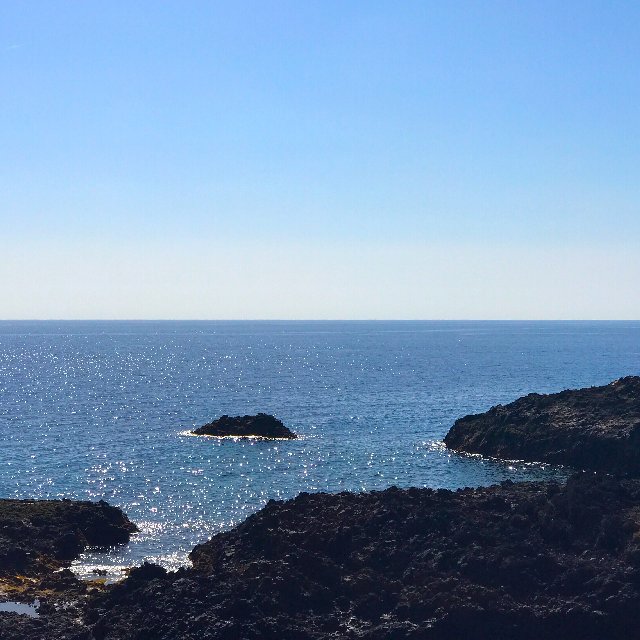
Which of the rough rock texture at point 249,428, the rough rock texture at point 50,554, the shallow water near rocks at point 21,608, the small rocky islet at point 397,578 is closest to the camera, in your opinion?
the small rocky islet at point 397,578

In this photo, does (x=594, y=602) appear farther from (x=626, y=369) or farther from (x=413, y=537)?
(x=626, y=369)

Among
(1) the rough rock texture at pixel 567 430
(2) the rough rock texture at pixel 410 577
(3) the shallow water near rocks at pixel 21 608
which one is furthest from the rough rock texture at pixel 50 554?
(1) the rough rock texture at pixel 567 430

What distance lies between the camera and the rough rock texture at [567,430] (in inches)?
3061

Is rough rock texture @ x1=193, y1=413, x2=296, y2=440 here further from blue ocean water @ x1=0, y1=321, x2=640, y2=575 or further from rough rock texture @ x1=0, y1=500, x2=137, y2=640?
rough rock texture @ x1=0, y1=500, x2=137, y2=640

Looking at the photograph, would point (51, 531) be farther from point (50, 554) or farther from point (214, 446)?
point (214, 446)

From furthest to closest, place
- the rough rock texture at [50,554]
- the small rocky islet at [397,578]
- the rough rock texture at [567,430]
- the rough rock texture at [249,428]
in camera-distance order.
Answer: the rough rock texture at [249,428] → the rough rock texture at [567,430] → the rough rock texture at [50,554] → the small rocky islet at [397,578]

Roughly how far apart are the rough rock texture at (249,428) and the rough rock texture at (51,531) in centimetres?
3920

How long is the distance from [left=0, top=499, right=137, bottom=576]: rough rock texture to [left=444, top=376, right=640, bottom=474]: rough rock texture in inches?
1683

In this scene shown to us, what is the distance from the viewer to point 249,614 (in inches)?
1528

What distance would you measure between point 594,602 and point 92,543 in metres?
31.8

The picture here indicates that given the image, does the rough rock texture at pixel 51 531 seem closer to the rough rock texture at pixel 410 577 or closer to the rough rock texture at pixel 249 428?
the rough rock texture at pixel 410 577

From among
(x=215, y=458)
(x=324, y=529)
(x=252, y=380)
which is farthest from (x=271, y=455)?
(x=252, y=380)

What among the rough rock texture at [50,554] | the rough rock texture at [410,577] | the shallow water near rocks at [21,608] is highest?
the rough rock texture at [410,577]

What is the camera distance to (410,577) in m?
43.5
